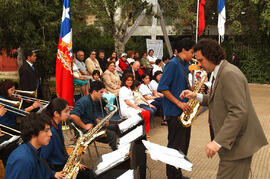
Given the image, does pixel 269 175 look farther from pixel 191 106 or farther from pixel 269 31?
pixel 269 31

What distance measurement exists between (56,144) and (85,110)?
59.1 inches

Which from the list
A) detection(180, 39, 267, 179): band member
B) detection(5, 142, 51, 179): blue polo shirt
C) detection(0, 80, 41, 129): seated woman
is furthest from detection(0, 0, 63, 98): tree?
detection(180, 39, 267, 179): band member

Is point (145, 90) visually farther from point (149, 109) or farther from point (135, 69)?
point (135, 69)

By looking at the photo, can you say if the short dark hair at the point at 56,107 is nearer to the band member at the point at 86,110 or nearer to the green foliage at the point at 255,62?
the band member at the point at 86,110

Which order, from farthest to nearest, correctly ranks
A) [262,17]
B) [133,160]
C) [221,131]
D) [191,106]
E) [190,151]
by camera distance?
[262,17]
[190,151]
[191,106]
[133,160]
[221,131]

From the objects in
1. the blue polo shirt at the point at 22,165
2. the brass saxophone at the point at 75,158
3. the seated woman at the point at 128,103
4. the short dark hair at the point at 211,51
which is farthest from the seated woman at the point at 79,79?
the short dark hair at the point at 211,51

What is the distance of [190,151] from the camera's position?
664 cm

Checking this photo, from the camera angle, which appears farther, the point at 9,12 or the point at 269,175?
the point at 9,12

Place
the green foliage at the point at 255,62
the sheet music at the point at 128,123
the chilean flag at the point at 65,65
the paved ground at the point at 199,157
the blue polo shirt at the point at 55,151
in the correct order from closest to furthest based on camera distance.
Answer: the blue polo shirt at the point at 55,151
the sheet music at the point at 128,123
the paved ground at the point at 199,157
the chilean flag at the point at 65,65
the green foliage at the point at 255,62

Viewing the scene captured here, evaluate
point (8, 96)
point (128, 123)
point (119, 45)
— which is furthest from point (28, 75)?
point (119, 45)

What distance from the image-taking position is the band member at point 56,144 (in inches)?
147

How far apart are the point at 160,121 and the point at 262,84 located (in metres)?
12.2

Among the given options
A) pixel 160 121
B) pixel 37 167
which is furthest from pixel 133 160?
pixel 160 121

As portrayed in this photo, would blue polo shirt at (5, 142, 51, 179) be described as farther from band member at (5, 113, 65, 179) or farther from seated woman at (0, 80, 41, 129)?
seated woman at (0, 80, 41, 129)
